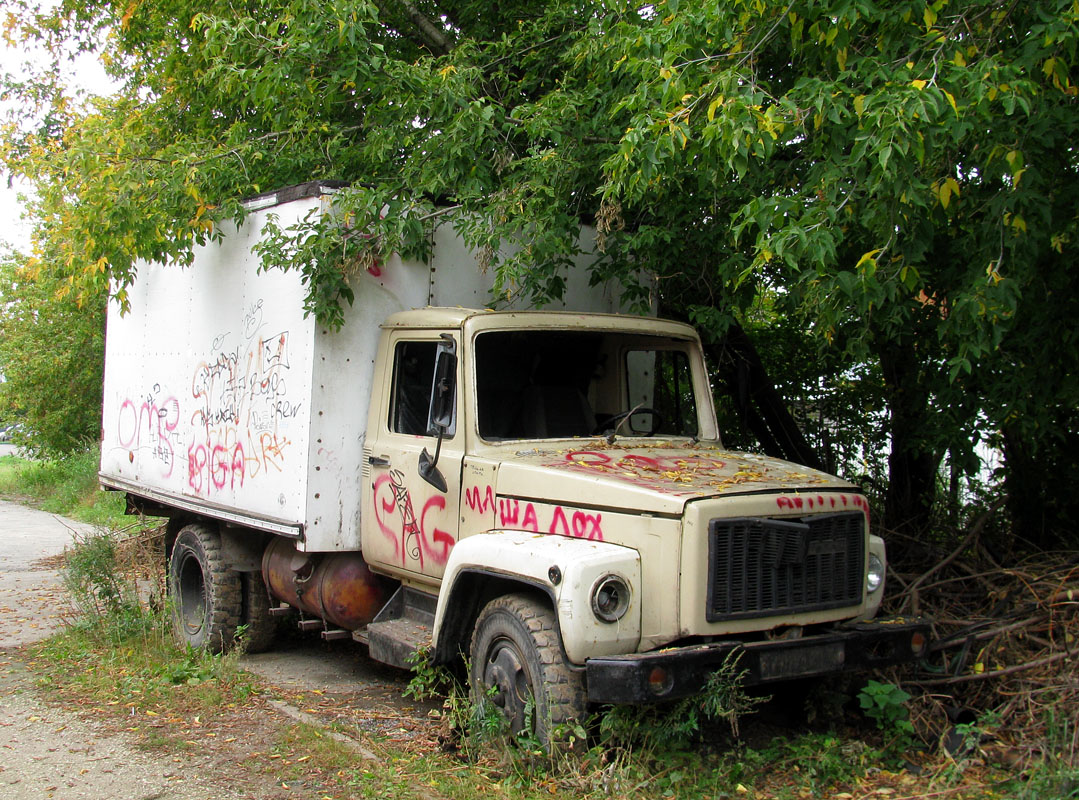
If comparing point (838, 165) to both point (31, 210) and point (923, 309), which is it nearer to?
point (923, 309)

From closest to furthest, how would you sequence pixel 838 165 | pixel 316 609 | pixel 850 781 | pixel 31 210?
pixel 850 781, pixel 838 165, pixel 316 609, pixel 31 210

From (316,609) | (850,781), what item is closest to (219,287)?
(316,609)

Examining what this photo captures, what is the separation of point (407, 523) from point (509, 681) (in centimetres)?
141

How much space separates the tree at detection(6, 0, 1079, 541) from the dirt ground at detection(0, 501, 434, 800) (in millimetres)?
2472

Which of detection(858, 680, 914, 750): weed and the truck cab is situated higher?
the truck cab

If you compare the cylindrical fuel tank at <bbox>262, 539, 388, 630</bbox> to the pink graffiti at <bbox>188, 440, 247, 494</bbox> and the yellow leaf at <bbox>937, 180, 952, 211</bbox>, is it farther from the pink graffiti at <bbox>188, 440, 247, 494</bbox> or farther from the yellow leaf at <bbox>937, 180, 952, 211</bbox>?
the yellow leaf at <bbox>937, 180, 952, 211</bbox>

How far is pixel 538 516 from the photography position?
16.6 feet

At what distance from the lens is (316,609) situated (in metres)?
6.67

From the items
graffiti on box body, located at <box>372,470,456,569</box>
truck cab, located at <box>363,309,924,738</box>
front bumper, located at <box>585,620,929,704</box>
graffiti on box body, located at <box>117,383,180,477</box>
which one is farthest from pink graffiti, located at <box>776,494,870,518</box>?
graffiti on box body, located at <box>117,383,180,477</box>

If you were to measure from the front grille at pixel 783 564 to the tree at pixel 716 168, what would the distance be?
3.53 feet

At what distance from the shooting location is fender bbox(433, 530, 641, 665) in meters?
4.33

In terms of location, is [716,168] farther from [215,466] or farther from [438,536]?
[215,466]

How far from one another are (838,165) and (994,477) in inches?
126

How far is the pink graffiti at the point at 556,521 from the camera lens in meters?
4.76
